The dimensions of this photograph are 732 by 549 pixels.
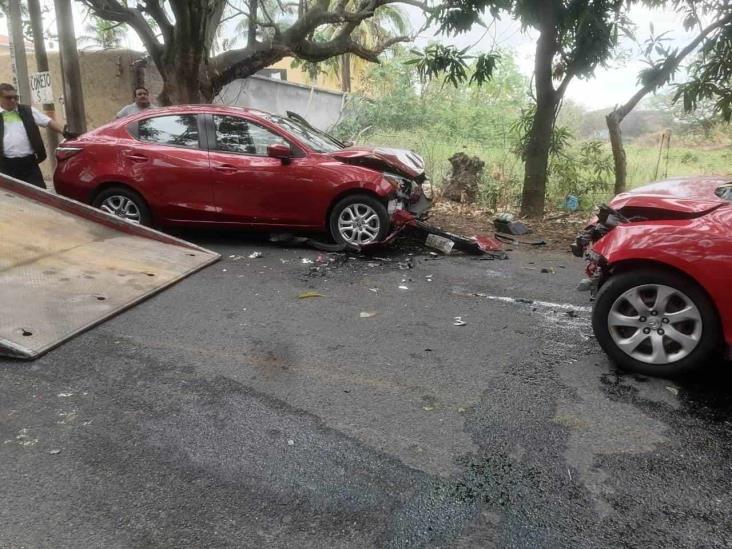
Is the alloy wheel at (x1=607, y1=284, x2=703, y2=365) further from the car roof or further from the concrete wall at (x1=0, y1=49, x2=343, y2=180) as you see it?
the concrete wall at (x1=0, y1=49, x2=343, y2=180)

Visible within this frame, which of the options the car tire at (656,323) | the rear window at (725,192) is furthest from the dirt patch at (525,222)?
the car tire at (656,323)

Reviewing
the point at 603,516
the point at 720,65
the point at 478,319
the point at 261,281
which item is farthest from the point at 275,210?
the point at 720,65

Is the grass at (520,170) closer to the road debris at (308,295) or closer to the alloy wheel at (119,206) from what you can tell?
the road debris at (308,295)

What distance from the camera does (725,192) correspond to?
3967mm

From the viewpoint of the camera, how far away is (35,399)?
319 cm

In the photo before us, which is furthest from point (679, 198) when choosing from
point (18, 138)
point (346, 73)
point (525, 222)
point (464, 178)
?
point (346, 73)

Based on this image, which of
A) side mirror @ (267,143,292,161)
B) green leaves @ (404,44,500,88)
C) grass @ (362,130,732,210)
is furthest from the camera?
grass @ (362,130,732,210)

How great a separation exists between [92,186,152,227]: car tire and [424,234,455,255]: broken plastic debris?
11.3 ft

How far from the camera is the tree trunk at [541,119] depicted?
8016 mm

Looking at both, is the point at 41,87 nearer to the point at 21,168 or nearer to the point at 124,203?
the point at 21,168

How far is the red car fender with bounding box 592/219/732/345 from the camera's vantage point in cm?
323

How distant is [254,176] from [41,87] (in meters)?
5.18

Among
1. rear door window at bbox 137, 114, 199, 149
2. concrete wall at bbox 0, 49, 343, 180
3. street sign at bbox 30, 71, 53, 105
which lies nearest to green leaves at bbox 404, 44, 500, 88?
rear door window at bbox 137, 114, 199, 149

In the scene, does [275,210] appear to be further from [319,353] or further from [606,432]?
[606,432]
